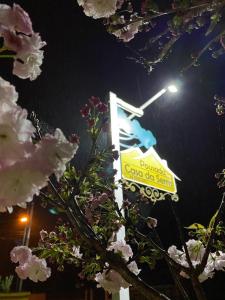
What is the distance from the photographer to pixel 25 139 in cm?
99

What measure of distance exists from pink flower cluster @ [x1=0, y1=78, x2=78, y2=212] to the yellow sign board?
2941 millimetres

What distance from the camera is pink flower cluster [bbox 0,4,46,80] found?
1190 millimetres

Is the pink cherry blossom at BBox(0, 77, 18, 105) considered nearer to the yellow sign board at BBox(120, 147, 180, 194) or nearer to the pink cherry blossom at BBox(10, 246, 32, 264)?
the pink cherry blossom at BBox(10, 246, 32, 264)

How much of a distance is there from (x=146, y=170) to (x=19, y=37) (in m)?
3.42

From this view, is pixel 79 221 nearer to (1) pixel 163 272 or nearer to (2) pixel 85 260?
(2) pixel 85 260

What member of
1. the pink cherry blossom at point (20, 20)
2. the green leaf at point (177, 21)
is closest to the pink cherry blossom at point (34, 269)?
the pink cherry blossom at point (20, 20)

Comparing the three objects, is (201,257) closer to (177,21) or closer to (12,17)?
(177,21)

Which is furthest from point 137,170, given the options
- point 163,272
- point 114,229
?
point 163,272

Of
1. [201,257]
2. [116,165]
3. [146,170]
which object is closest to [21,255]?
[116,165]

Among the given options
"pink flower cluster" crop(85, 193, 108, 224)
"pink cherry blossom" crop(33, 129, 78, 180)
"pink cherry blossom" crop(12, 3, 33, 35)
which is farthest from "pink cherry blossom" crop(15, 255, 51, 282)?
"pink cherry blossom" crop(12, 3, 33, 35)

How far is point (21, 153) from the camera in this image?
984mm

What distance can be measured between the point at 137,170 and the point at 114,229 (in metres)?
1.52

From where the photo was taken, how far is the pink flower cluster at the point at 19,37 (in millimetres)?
1190

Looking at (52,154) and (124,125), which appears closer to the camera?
(52,154)
